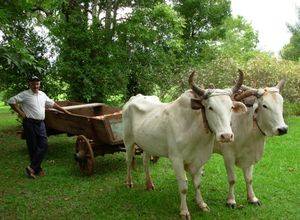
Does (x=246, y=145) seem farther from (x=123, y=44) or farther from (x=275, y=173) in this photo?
(x=123, y=44)

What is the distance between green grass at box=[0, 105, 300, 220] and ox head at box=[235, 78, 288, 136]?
127cm

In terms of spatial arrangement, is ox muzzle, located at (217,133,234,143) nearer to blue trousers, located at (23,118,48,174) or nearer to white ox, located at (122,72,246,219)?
white ox, located at (122,72,246,219)

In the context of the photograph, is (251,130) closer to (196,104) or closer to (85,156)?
(196,104)

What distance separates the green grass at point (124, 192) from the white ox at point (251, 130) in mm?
440

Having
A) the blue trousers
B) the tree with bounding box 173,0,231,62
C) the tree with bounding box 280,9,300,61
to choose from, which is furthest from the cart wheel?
the tree with bounding box 280,9,300,61

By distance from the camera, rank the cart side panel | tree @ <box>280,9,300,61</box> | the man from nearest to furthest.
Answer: the man < the cart side panel < tree @ <box>280,9,300,61</box>

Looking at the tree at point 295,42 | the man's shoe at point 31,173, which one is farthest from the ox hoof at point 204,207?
the tree at point 295,42

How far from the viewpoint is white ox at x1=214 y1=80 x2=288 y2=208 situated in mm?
5332

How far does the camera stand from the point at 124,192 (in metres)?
6.69

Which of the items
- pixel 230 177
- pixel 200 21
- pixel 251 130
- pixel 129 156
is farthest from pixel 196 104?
pixel 200 21

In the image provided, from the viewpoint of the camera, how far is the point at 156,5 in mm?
13727

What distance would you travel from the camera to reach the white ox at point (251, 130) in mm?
5332

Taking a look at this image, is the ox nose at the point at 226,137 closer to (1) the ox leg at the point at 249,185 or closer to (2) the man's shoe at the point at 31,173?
(1) the ox leg at the point at 249,185

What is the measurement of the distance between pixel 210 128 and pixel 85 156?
3285mm
